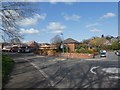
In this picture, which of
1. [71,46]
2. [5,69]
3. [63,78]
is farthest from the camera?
[71,46]

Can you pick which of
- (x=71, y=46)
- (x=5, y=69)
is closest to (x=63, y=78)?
(x=5, y=69)

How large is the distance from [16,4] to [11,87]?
13.3 m

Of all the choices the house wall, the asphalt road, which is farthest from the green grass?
the house wall

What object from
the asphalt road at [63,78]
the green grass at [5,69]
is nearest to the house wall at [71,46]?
the green grass at [5,69]

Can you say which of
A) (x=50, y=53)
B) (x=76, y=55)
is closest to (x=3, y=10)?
(x=76, y=55)

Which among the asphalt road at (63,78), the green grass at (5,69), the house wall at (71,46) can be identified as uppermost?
the house wall at (71,46)

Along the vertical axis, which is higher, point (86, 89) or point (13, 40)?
point (13, 40)

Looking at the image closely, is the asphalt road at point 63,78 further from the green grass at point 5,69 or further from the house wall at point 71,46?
the house wall at point 71,46

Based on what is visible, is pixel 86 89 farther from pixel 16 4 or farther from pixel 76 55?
pixel 76 55

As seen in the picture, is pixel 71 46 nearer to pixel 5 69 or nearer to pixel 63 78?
pixel 5 69

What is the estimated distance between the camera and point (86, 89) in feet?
41.8

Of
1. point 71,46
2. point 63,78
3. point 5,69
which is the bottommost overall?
point 63,78

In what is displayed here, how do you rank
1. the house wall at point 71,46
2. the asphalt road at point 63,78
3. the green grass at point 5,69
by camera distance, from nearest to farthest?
the asphalt road at point 63,78 → the green grass at point 5,69 → the house wall at point 71,46

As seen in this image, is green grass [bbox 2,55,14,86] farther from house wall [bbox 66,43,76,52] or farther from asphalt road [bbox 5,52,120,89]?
house wall [bbox 66,43,76,52]
